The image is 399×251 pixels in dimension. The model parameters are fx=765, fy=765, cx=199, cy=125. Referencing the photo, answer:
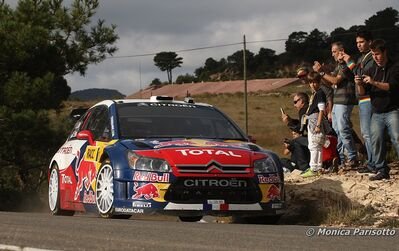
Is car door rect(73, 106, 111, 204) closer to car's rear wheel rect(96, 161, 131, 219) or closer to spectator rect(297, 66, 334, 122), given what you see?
car's rear wheel rect(96, 161, 131, 219)

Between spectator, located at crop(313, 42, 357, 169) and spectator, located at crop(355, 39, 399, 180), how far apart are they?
1120 millimetres

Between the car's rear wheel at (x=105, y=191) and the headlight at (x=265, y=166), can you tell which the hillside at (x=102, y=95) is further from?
the headlight at (x=265, y=166)

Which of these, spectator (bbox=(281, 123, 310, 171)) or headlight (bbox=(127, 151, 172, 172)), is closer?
headlight (bbox=(127, 151, 172, 172))

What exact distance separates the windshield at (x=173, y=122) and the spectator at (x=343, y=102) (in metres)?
2.02

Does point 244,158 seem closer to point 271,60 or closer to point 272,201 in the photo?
point 272,201

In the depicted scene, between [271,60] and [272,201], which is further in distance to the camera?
[271,60]

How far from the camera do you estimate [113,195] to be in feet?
27.4

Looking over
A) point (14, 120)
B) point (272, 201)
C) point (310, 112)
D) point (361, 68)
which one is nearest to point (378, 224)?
point (272, 201)

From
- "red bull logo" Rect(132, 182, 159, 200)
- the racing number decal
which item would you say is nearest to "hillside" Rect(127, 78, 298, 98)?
the racing number decal

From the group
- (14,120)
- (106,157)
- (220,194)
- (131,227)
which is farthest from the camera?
(14,120)

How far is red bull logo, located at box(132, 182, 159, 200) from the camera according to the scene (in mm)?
8078

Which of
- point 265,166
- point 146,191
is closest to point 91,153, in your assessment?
point 146,191

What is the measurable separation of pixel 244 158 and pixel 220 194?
0.50m

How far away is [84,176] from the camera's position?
30.4 ft
